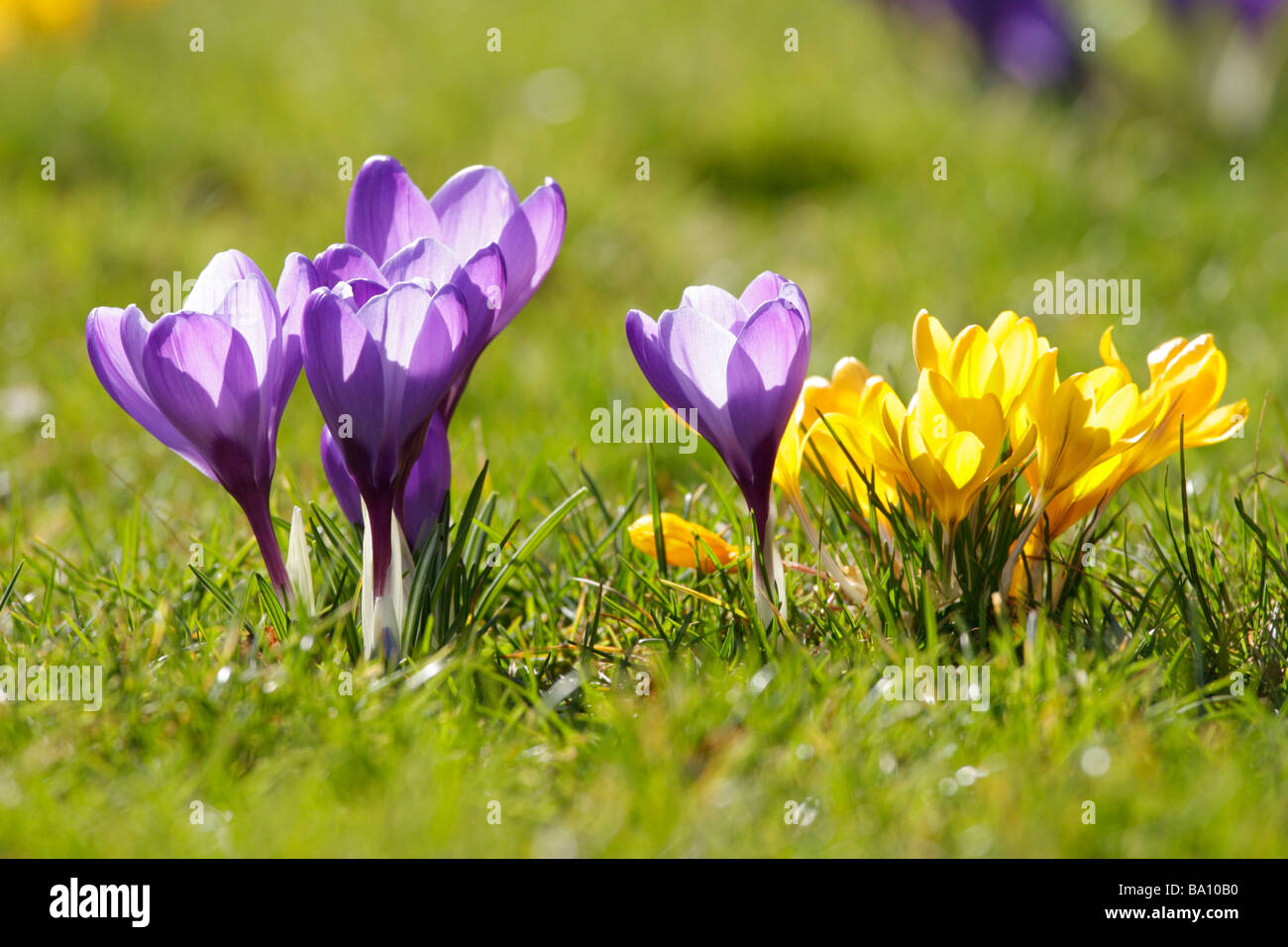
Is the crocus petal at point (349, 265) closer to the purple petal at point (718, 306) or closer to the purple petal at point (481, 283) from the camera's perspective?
the purple petal at point (481, 283)

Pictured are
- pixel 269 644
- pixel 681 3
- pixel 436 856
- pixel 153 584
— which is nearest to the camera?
pixel 436 856

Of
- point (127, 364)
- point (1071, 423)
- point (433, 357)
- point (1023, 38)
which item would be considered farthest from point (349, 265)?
point (1023, 38)

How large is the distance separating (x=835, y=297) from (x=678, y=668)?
2687mm

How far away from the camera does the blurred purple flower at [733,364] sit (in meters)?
1.50

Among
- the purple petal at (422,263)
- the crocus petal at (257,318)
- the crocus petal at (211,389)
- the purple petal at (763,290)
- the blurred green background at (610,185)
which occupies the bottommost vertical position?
the crocus petal at (211,389)

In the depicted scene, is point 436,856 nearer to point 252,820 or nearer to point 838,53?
point 252,820

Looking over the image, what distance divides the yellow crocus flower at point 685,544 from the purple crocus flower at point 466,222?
0.34 meters

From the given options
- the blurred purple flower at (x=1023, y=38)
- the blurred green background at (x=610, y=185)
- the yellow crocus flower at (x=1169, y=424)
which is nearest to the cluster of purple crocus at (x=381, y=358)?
the yellow crocus flower at (x=1169, y=424)

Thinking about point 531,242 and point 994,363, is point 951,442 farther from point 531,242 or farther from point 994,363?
point 531,242

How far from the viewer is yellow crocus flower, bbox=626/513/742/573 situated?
5.86 feet

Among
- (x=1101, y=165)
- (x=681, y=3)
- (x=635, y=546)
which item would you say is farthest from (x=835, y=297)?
(x=681, y=3)

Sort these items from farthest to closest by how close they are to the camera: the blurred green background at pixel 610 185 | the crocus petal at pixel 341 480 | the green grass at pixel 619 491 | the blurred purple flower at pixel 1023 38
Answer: the blurred purple flower at pixel 1023 38
the blurred green background at pixel 610 185
the crocus petal at pixel 341 480
the green grass at pixel 619 491

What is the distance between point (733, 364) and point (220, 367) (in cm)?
62

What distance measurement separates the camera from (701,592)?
1831mm
